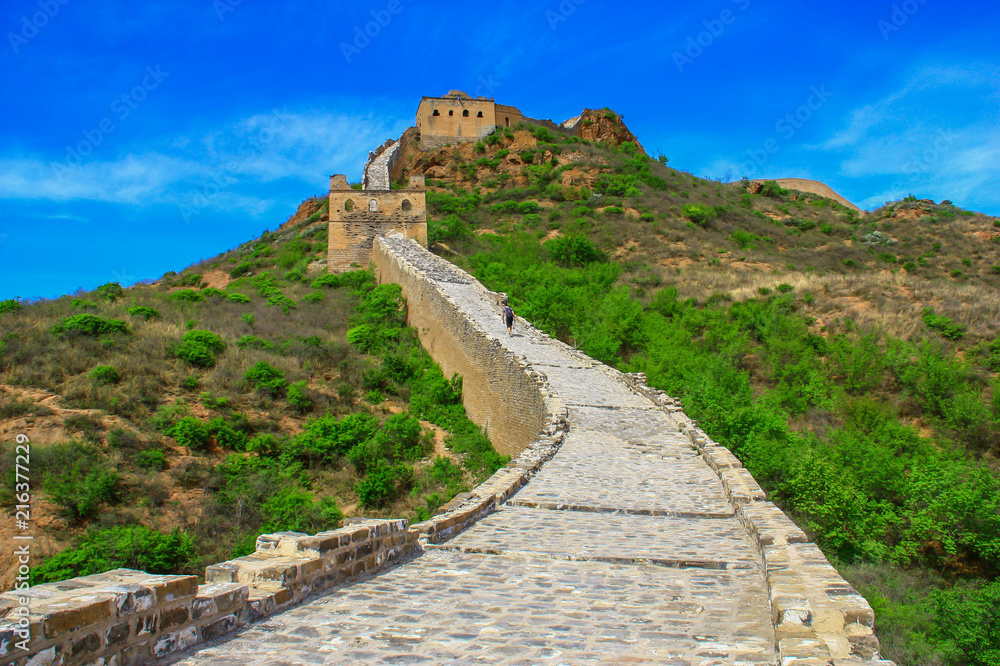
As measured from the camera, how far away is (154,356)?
15.5m

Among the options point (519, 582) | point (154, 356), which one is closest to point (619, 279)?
point (154, 356)

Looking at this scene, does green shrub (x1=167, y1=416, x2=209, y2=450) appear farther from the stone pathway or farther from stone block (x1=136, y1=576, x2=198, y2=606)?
the stone pathway

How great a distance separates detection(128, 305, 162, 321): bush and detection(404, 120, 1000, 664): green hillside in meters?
11.1

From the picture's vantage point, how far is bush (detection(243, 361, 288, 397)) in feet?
50.5

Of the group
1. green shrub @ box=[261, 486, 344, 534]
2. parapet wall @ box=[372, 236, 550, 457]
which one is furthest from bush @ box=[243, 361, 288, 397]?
parapet wall @ box=[372, 236, 550, 457]

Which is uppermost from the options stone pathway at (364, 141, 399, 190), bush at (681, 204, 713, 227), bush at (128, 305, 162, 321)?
stone pathway at (364, 141, 399, 190)

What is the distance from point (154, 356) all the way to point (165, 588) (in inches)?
552

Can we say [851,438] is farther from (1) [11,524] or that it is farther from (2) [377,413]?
(1) [11,524]

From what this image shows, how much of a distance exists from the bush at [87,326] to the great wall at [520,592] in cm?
1233

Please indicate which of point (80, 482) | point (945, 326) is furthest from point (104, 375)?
point (945, 326)

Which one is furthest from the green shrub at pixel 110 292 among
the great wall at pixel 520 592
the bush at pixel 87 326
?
the great wall at pixel 520 592

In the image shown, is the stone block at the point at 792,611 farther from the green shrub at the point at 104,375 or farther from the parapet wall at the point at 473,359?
the green shrub at the point at 104,375

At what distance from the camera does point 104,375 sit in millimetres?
13898

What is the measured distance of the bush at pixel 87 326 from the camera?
15.7 metres
